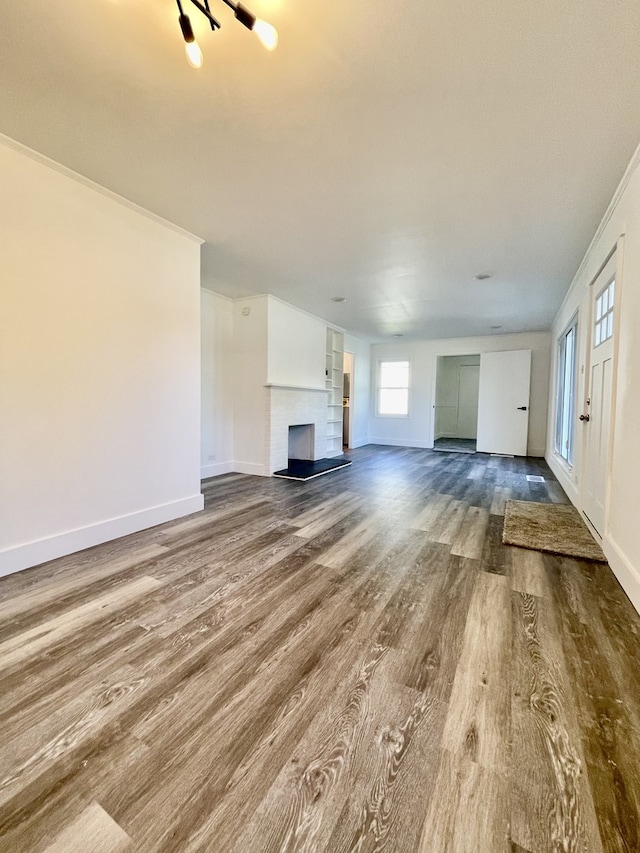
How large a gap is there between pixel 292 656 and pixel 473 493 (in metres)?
3.38

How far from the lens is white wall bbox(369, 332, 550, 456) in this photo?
694 cm

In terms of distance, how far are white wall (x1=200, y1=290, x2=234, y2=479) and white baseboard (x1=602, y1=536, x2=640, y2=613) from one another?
165 inches

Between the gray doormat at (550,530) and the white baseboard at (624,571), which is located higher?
the white baseboard at (624,571)

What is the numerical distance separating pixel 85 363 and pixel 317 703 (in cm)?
248

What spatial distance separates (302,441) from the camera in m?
6.13

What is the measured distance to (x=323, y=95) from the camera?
1700 mm

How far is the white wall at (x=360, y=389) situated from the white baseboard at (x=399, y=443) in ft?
0.93

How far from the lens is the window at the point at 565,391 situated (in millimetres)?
4594

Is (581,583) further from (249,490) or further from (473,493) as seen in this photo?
(249,490)

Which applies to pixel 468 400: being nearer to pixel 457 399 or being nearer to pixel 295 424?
pixel 457 399

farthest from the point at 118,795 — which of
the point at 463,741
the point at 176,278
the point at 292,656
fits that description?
the point at 176,278

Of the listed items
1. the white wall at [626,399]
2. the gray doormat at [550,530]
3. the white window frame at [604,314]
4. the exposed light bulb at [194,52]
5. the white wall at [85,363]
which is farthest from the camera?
the white window frame at [604,314]

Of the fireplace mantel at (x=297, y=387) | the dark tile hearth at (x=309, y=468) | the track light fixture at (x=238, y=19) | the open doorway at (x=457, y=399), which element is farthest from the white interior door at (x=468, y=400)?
the track light fixture at (x=238, y=19)

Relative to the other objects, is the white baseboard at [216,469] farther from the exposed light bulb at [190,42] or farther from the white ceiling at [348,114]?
the exposed light bulb at [190,42]
